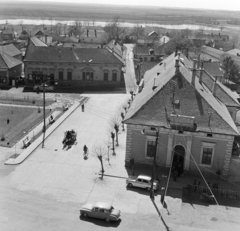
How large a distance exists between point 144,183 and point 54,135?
57.4 feet

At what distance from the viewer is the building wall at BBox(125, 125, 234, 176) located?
121 feet

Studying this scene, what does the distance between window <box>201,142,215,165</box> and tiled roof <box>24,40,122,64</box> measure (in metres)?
44.0

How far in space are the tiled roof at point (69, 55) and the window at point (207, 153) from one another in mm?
44005

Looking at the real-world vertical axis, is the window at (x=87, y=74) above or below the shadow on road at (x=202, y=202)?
above

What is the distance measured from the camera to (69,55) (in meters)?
78.2

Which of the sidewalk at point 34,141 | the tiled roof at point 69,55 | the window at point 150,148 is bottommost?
the sidewalk at point 34,141

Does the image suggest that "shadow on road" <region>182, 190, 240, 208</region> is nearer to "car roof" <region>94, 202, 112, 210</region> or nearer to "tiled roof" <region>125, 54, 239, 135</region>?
"tiled roof" <region>125, 54, 239, 135</region>

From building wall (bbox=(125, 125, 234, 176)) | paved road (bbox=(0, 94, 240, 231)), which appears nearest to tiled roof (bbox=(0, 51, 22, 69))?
paved road (bbox=(0, 94, 240, 231))

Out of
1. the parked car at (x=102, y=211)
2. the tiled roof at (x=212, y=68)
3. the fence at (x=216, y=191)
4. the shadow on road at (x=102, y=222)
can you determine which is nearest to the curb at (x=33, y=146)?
the parked car at (x=102, y=211)

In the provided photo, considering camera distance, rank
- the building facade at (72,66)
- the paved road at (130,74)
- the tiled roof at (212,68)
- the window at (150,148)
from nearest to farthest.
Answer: the window at (150,148)
the tiled roof at (212,68)
the building facade at (72,66)
the paved road at (130,74)

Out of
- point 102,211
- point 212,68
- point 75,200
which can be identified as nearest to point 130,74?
point 212,68

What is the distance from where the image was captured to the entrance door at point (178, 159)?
37.8 metres

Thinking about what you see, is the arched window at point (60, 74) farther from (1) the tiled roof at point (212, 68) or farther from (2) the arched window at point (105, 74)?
(1) the tiled roof at point (212, 68)

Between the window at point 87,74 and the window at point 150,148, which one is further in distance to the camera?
the window at point 87,74
